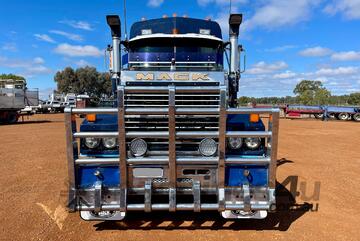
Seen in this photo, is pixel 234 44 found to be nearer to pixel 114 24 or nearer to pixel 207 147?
pixel 114 24

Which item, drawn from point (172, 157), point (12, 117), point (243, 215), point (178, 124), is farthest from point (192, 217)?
point (12, 117)

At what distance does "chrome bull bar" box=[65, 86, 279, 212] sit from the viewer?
3664mm

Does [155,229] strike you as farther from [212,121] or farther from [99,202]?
[212,121]

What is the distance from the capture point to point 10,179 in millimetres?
7078

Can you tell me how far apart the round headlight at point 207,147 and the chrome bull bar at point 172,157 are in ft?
→ 0.23

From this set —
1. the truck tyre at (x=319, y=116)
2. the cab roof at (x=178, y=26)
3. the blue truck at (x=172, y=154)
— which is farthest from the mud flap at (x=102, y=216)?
the truck tyre at (x=319, y=116)

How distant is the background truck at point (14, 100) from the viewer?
2272 centimetres

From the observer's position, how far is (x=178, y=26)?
243 inches

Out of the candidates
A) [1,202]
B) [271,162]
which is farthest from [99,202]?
[1,202]

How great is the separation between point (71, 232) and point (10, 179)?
12.2 ft

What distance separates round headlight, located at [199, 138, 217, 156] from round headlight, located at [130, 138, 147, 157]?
0.73 m

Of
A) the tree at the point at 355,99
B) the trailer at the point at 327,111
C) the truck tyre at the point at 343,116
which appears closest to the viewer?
the trailer at the point at 327,111

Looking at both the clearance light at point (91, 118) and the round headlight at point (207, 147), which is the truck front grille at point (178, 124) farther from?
the clearance light at point (91, 118)

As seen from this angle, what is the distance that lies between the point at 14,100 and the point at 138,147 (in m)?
23.0
